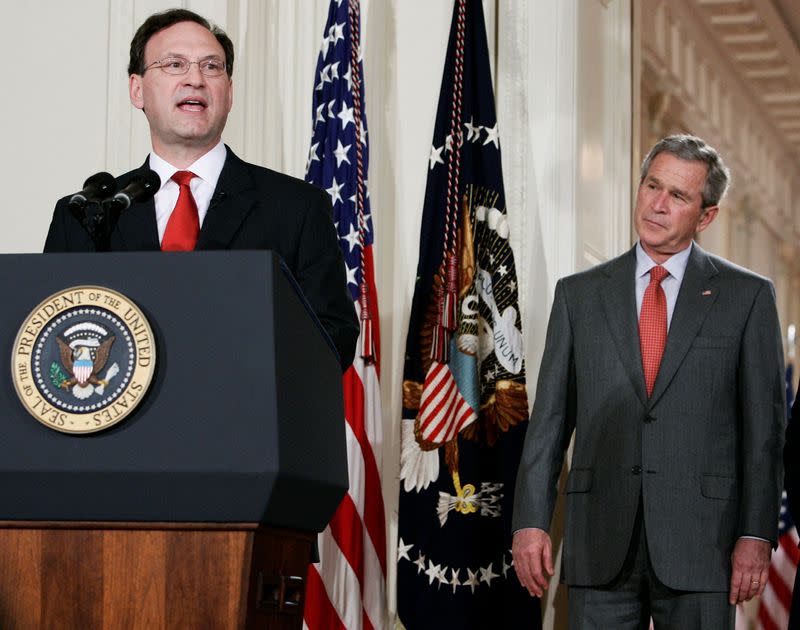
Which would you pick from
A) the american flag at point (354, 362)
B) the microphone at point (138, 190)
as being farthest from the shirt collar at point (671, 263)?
the microphone at point (138, 190)

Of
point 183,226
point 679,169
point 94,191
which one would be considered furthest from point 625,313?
point 94,191

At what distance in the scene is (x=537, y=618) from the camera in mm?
4496

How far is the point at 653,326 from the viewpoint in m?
3.79

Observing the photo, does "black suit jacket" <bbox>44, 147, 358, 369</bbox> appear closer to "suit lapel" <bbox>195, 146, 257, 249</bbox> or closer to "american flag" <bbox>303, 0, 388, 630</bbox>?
"suit lapel" <bbox>195, 146, 257, 249</bbox>

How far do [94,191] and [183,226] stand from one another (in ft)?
1.25

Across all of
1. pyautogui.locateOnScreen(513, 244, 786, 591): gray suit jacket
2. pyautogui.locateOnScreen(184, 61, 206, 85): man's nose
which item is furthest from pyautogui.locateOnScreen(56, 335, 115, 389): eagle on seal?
pyautogui.locateOnScreen(513, 244, 786, 591): gray suit jacket

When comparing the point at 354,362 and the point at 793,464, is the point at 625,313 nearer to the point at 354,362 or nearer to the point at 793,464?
the point at 793,464

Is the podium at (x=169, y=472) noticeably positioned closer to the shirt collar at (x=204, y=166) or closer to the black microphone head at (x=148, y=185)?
the black microphone head at (x=148, y=185)

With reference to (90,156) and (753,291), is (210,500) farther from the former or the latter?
(90,156)

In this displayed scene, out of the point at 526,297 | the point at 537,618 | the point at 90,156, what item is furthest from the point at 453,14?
the point at 537,618

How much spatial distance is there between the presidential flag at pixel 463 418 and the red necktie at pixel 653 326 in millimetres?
902

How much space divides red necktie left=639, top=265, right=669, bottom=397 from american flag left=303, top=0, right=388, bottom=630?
1160mm

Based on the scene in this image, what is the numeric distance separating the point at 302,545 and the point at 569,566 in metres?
1.61

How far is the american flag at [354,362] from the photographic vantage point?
4.52m
